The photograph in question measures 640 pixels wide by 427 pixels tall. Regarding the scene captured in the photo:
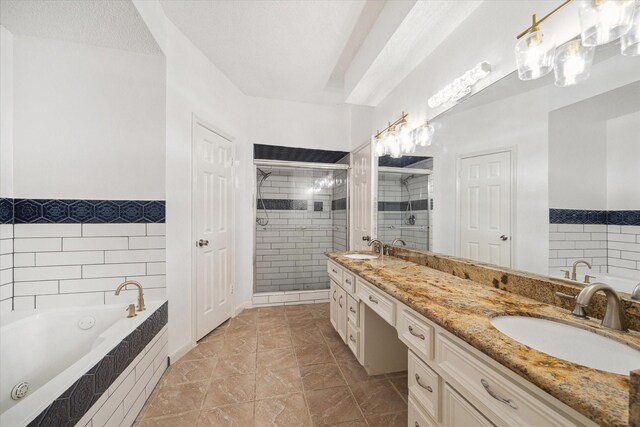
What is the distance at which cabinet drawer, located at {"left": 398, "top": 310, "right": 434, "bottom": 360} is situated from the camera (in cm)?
99

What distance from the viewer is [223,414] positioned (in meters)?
1.49

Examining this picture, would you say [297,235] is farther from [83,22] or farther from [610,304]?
[610,304]

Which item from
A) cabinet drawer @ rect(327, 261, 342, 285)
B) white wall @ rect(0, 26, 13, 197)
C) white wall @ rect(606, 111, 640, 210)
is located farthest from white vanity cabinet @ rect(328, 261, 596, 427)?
white wall @ rect(0, 26, 13, 197)

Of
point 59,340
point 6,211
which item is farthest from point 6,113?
point 59,340

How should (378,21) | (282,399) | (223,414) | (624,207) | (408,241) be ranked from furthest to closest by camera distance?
(408,241), (378,21), (282,399), (223,414), (624,207)

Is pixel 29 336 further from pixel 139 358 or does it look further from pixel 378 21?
pixel 378 21

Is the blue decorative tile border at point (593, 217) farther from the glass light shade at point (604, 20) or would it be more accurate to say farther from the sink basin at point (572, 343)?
the glass light shade at point (604, 20)

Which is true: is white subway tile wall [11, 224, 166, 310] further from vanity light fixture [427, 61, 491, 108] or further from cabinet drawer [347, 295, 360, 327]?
vanity light fixture [427, 61, 491, 108]

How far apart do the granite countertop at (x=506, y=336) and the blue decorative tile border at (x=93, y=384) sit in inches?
53.2

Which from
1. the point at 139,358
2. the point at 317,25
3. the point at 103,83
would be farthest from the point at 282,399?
the point at 317,25

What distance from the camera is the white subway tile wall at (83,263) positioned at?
1748 mm

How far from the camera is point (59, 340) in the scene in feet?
5.24

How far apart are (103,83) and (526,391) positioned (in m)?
2.80

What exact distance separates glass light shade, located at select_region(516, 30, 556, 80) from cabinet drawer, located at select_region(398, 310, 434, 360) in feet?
3.89
